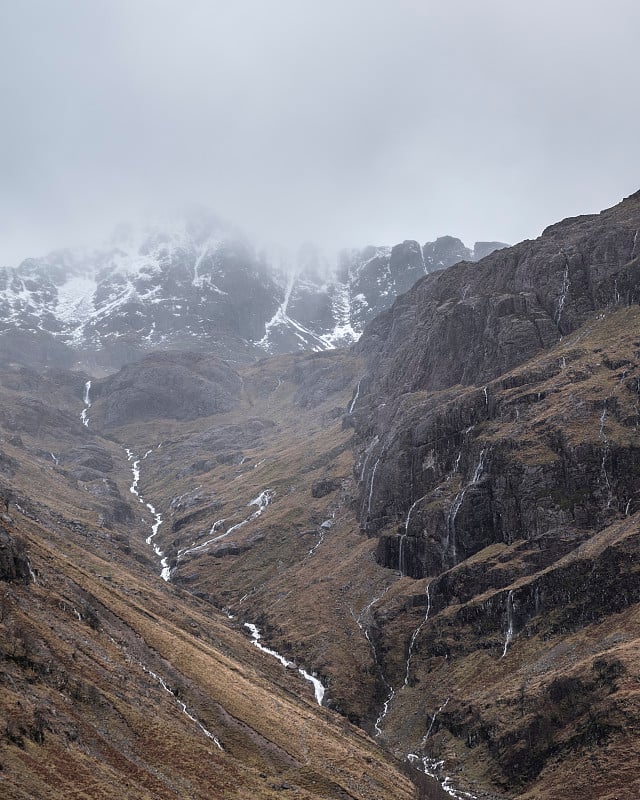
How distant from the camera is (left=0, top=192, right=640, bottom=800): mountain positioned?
6900cm

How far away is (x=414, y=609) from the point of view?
133 m

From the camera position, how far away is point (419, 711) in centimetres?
11138

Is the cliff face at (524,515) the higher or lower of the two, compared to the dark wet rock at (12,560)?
lower

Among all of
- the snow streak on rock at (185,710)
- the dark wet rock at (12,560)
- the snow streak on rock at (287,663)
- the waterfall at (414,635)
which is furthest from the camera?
the waterfall at (414,635)

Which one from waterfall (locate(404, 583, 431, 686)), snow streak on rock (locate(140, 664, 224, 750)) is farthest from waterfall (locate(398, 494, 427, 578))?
snow streak on rock (locate(140, 664, 224, 750))

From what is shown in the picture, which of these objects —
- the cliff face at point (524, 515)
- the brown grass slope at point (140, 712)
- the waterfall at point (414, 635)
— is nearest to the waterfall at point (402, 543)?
the cliff face at point (524, 515)

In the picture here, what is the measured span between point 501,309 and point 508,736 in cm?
12000

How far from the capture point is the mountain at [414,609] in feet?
226

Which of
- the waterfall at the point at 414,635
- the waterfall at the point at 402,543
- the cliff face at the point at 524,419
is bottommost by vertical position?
the waterfall at the point at 414,635

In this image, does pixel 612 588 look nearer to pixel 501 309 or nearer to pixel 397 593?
pixel 397 593

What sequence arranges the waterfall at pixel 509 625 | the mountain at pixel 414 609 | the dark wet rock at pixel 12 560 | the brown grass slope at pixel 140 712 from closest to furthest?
the brown grass slope at pixel 140 712
the mountain at pixel 414 609
the dark wet rock at pixel 12 560
the waterfall at pixel 509 625

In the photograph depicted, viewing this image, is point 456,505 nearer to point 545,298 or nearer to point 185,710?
point 545,298

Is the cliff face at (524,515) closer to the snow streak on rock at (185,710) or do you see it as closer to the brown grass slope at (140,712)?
the brown grass slope at (140,712)

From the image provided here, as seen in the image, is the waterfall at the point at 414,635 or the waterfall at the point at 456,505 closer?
the waterfall at the point at 414,635
